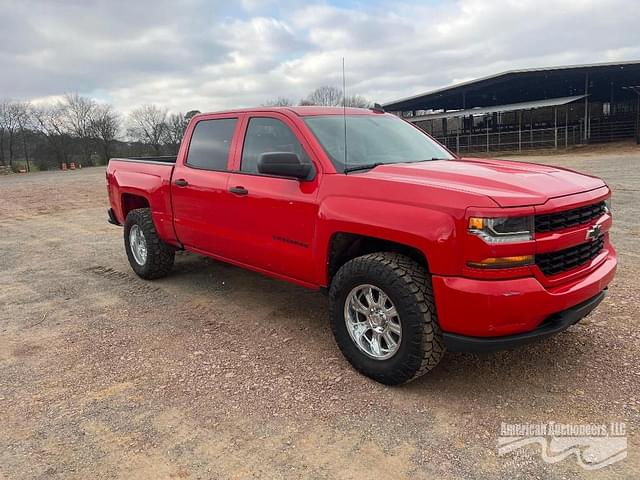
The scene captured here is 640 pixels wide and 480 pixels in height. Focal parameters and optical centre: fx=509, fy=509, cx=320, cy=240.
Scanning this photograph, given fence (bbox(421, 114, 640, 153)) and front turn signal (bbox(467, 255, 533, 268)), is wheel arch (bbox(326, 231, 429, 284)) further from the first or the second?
fence (bbox(421, 114, 640, 153))

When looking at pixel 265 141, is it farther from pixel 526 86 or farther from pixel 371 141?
pixel 526 86

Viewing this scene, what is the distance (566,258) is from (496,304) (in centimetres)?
65

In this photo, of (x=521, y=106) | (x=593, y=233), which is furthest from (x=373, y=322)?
(x=521, y=106)

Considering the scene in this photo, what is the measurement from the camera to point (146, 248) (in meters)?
5.88

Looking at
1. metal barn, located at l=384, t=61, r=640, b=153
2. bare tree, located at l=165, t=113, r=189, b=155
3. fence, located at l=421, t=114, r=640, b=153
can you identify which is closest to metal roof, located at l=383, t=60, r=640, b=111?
metal barn, located at l=384, t=61, r=640, b=153

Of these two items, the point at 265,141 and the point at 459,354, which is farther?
the point at 265,141

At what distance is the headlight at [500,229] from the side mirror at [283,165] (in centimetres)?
137

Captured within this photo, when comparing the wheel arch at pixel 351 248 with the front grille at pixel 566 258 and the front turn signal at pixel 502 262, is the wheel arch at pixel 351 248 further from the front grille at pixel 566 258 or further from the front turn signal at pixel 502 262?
the front grille at pixel 566 258

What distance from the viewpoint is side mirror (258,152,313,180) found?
3.66 m

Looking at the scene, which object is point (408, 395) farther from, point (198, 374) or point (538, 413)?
point (198, 374)

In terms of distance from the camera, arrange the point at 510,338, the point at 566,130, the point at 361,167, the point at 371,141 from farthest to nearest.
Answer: the point at 566,130 < the point at 371,141 < the point at 361,167 < the point at 510,338

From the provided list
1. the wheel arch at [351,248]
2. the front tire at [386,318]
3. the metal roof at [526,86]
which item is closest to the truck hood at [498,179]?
the wheel arch at [351,248]

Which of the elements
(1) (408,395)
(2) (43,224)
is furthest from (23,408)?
(2) (43,224)

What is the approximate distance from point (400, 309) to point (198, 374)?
1.55 meters
